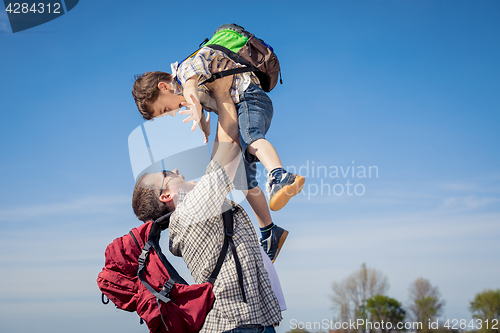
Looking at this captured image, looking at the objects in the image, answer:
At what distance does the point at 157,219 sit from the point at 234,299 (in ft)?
2.56

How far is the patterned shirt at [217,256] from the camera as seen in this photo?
2.28m

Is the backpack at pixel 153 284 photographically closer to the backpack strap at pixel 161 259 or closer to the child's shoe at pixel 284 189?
the backpack strap at pixel 161 259

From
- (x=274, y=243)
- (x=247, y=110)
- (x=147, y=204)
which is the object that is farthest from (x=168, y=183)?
(x=274, y=243)

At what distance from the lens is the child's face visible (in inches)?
121

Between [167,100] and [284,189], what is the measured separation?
1.31m

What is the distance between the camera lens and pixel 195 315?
7.47 ft

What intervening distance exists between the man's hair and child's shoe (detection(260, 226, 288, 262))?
3.15 ft

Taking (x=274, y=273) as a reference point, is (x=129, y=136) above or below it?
above

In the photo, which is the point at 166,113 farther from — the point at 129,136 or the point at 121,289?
the point at 121,289

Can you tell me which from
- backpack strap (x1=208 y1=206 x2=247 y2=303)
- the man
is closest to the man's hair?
the man

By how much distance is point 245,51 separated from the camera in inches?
114

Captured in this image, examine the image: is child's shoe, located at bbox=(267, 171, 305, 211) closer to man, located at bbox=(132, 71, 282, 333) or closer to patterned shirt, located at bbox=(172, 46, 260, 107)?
man, located at bbox=(132, 71, 282, 333)

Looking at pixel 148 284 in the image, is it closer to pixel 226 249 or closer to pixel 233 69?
pixel 226 249

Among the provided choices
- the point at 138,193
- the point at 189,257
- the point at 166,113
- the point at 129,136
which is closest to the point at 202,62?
the point at 166,113
